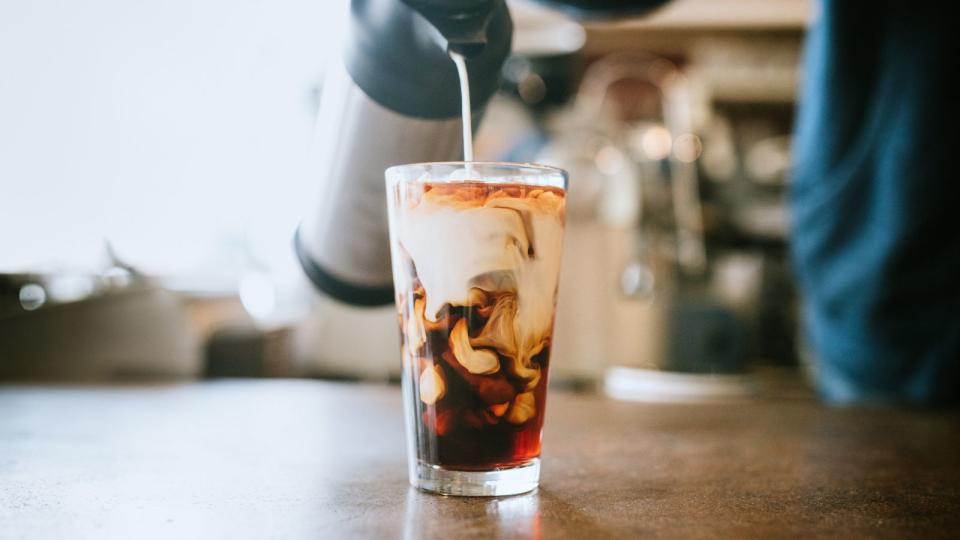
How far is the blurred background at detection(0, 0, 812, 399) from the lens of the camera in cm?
140

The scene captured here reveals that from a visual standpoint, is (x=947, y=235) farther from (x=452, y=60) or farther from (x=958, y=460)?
(x=452, y=60)

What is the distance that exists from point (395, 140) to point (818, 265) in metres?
0.89

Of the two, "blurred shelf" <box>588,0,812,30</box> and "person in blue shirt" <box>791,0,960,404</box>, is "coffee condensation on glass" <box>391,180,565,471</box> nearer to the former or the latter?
"person in blue shirt" <box>791,0,960,404</box>

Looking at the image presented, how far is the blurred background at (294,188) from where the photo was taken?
1.40 meters

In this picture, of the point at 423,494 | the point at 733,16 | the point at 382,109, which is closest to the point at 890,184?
the point at 382,109

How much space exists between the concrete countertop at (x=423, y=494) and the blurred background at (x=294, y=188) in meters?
0.27

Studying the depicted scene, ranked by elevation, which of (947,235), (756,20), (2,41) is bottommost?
(947,235)

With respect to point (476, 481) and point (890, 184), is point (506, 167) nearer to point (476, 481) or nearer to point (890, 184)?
point (476, 481)

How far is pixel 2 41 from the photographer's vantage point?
49.7 inches

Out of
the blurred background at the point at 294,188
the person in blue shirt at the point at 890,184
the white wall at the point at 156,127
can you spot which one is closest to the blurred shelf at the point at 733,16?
the blurred background at the point at 294,188

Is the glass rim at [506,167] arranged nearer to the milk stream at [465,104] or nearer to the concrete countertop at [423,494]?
the milk stream at [465,104]

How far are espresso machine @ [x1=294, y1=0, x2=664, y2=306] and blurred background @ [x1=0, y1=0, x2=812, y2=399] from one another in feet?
0.22

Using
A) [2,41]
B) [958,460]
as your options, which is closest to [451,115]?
[958,460]

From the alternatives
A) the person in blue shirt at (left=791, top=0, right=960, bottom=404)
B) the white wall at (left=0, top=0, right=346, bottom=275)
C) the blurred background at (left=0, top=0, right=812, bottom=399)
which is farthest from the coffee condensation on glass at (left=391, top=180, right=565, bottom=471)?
the person in blue shirt at (left=791, top=0, right=960, bottom=404)
